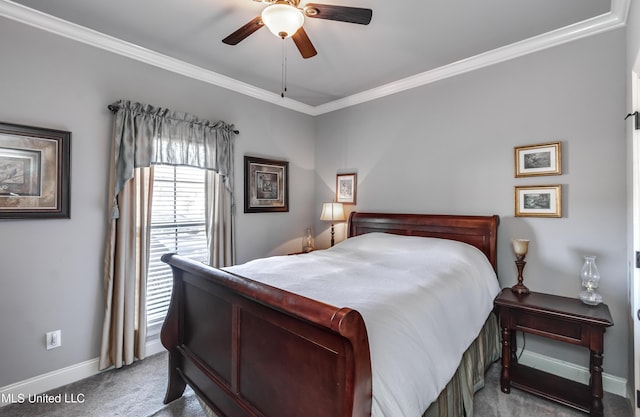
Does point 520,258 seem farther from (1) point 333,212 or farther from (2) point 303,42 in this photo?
(2) point 303,42

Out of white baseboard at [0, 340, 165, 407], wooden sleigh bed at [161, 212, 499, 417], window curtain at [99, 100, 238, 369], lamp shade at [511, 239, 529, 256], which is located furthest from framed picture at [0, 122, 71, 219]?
lamp shade at [511, 239, 529, 256]

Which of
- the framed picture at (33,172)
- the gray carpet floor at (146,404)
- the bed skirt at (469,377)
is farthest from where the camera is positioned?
the framed picture at (33,172)

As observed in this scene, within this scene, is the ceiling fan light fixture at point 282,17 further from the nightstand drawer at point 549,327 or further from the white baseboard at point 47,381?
the white baseboard at point 47,381

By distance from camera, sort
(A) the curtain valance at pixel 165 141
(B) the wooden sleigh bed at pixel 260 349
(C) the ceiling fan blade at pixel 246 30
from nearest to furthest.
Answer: (B) the wooden sleigh bed at pixel 260 349 < (C) the ceiling fan blade at pixel 246 30 < (A) the curtain valance at pixel 165 141

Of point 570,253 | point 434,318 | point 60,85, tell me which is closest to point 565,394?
point 570,253

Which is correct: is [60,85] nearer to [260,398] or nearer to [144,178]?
[144,178]

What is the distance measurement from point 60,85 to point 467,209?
3688 mm

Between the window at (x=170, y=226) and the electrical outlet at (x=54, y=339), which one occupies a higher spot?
the window at (x=170, y=226)

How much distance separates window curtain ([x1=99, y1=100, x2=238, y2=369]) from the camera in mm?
2533

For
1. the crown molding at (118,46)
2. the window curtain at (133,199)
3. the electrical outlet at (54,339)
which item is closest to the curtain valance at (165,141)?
the window curtain at (133,199)

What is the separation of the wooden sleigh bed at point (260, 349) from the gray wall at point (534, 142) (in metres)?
2.31

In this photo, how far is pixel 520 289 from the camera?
8.06 feet

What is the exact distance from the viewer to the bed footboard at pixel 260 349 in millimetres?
1050

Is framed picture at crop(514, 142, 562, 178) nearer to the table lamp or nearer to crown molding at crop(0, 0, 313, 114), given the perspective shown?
the table lamp
